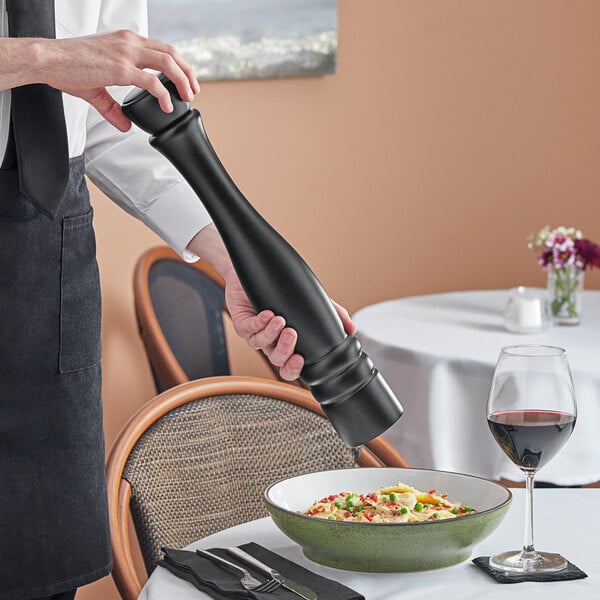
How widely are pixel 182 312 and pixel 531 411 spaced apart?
76.3 inches

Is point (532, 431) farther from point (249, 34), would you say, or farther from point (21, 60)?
point (249, 34)

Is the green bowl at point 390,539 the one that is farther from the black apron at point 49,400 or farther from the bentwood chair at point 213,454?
the bentwood chair at point 213,454

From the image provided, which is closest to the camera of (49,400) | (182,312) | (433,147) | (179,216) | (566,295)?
(49,400)

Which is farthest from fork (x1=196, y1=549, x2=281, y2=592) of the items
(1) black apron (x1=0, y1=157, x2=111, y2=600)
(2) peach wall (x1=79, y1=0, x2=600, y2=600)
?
(2) peach wall (x1=79, y1=0, x2=600, y2=600)

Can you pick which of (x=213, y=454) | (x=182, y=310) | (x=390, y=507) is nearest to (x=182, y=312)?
(x=182, y=310)

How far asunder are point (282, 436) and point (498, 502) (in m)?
0.57

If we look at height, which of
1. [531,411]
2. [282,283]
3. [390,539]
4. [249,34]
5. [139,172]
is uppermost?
[249,34]

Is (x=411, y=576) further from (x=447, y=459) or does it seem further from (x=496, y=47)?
(x=496, y=47)

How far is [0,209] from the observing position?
1.08 metres

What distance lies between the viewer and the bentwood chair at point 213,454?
1.34m

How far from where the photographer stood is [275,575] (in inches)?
35.9

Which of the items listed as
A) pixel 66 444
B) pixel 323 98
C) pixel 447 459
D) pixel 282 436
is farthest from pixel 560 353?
pixel 323 98

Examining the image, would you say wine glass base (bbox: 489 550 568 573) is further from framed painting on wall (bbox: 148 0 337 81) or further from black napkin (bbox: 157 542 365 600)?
framed painting on wall (bbox: 148 0 337 81)

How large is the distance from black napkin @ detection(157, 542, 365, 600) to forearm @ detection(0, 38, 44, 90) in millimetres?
458
